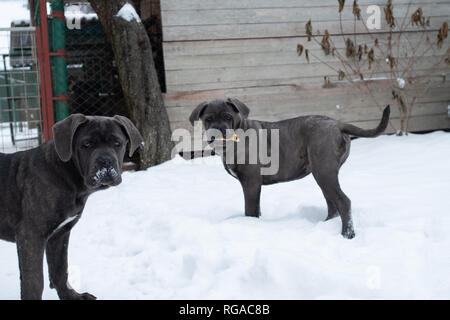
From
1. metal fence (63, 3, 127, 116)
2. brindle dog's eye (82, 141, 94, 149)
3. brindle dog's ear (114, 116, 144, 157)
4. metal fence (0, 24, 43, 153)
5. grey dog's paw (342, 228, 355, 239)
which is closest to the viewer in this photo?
brindle dog's eye (82, 141, 94, 149)

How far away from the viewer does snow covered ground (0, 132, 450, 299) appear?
8.94ft

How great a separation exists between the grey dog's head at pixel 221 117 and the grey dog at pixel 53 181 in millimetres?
1256

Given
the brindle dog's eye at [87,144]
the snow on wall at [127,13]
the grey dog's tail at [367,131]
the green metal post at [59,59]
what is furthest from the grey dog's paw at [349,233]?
the green metal post at [59,59]

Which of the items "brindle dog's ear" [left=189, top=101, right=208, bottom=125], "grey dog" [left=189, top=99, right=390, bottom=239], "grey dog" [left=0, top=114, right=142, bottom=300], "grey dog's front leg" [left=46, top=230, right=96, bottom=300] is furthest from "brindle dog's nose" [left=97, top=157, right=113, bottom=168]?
"brindle dog's ear" [left=189, top=101, right=208, bottom=125]

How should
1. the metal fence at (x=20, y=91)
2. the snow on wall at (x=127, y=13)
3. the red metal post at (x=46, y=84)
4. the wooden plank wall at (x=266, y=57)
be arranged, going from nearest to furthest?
the snow on wall at (x=127, y=13) → the red metal post at (x=46, y=84) → the metal fence at (x=20, y=91) → the wooden plank wall at (x=266, y=57)

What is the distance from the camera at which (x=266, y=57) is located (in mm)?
7648

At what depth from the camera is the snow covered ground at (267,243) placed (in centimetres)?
272

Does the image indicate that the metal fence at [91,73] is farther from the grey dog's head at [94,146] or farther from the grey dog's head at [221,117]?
the grey dog's head at [94,146]

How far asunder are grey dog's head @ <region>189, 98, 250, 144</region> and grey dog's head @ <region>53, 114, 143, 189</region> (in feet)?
4.17

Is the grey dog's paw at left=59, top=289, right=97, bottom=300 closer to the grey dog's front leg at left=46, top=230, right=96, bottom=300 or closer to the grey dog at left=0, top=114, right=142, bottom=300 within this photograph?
the grey dog's front leg at left=46, top=230, right=96, bottom=300

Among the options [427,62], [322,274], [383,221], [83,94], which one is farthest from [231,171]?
[427,62]

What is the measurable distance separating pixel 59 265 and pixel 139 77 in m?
4.22

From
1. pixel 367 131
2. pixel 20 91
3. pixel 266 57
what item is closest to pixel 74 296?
pixel 367 131

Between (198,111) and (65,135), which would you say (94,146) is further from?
(198,111)
